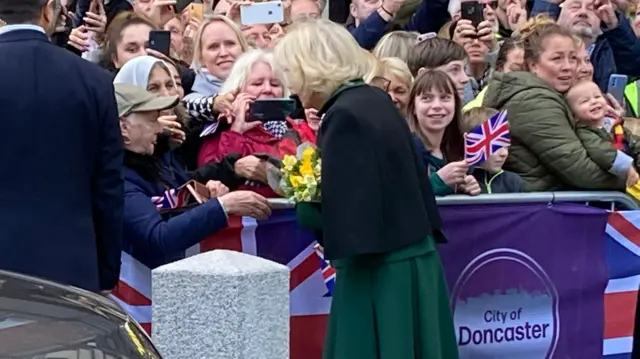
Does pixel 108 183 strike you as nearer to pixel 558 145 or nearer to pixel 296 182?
pixel 296 182

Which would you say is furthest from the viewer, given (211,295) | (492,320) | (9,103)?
(492,320)

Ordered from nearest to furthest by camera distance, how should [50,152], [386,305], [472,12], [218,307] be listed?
[50,152], [218,307], [386,305], [472,12]

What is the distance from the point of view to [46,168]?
4812 mm

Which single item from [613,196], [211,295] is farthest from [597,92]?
[211,295]

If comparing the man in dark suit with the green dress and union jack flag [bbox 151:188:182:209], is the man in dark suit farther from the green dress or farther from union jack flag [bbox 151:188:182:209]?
the green dress

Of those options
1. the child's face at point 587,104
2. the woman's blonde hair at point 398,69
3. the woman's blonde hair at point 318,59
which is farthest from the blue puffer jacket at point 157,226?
the child's face at point 587,104

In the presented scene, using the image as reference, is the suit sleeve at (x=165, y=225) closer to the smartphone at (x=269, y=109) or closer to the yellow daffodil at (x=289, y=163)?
the yellow daffodil at (x=289, y=163)

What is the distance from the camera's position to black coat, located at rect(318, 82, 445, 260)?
524cm

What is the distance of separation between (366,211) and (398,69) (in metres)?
1.83

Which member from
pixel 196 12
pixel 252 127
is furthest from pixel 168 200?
pixel 196 12

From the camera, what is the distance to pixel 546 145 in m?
6.48

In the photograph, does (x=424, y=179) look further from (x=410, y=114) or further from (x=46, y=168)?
(x=46, y=168)

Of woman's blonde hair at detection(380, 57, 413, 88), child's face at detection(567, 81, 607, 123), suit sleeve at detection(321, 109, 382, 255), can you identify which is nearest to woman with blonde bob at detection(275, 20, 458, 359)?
suit sleeve at detection(321, 109, 382, 255)

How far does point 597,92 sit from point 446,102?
0.89 metres
